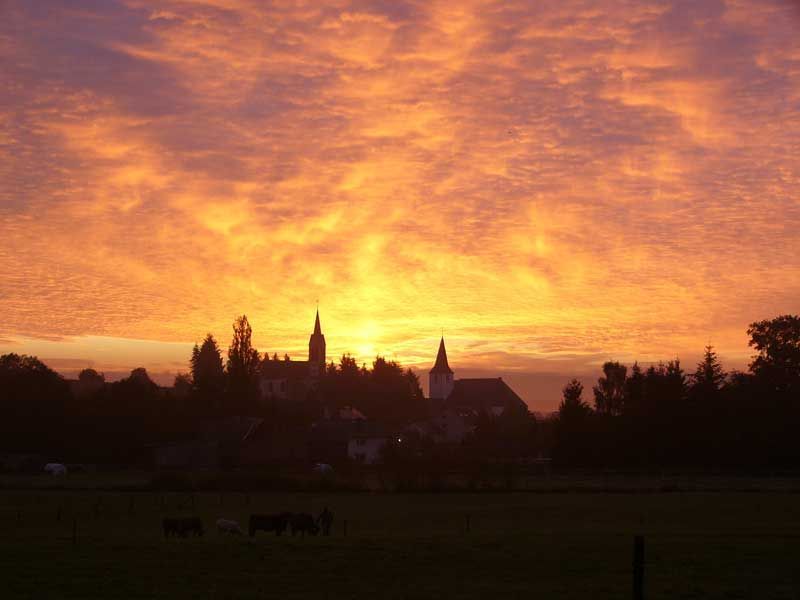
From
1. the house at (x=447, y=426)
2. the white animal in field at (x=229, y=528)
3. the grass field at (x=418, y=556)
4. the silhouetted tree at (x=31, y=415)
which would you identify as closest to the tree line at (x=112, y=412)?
the silhouetted tree at (x=31, y=415)

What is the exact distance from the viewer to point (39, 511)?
165 feet

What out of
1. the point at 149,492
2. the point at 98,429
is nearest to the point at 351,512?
the point at 149,492

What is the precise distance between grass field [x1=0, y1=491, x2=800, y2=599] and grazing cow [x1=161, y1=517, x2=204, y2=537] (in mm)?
859

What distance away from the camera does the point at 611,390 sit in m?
114

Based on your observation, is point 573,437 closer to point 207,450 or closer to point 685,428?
point 685,428

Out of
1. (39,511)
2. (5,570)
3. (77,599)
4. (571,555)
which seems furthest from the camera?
(39,511)

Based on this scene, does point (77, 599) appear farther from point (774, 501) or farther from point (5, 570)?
point (774, 501)

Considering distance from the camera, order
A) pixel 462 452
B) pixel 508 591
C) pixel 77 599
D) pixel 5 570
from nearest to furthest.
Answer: pixel 77 599 → pixel 508 591 → pixel 5 570 → pixel 462 452

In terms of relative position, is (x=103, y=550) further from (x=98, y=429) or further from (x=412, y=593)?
(x=98, y=429)

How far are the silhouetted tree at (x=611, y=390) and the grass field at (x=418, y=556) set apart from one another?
2235 inches

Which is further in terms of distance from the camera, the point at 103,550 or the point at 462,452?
the point at 462,452

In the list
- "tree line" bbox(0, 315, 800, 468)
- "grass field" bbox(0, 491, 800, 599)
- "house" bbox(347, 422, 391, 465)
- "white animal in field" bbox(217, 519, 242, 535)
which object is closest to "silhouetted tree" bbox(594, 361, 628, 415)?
"tree line" bbox(0, 315, 800, 468)

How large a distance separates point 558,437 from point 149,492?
140ft

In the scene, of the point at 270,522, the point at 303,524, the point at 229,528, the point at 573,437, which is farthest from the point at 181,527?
the point at 573,437
